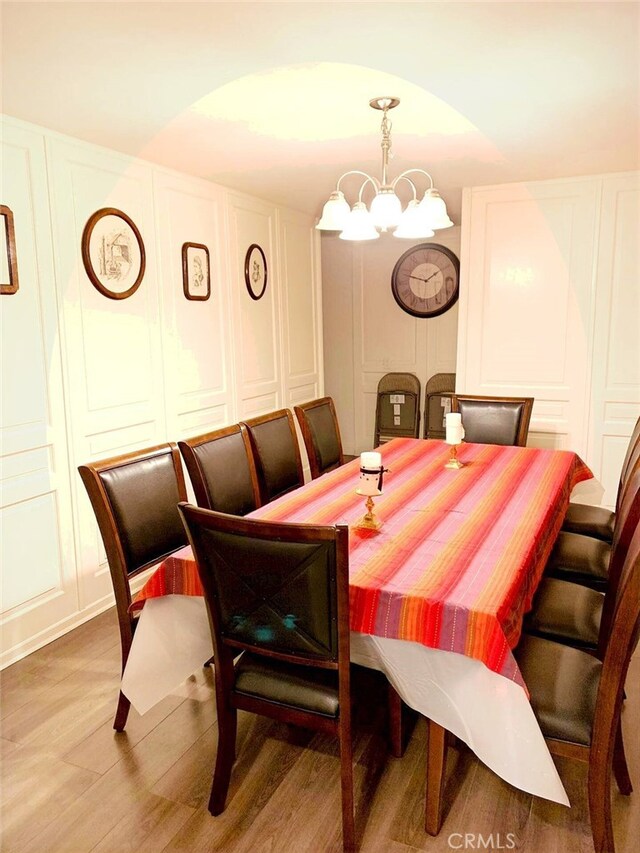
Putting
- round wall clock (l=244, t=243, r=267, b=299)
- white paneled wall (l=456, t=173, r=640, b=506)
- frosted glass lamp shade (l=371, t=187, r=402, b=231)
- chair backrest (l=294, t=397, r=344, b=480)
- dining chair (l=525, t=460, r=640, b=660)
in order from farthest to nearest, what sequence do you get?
round wall clock (l=244, t=243, r=267, b=299), white paneled wall (l=456, t=173, r=640, b=506), chair backrest (l=294, t=397, r=344, b=480), frosted glass lamp shade (l=371, t=187, r=402, b=231), dining chair (l=525, t=460, r=640, b=660)

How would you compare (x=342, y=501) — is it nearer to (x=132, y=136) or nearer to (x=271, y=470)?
(x=271, y=470)

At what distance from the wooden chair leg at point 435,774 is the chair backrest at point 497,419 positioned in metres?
2.04

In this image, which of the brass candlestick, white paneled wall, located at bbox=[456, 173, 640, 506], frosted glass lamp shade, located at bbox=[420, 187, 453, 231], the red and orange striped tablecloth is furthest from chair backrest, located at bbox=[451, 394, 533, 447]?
frosted glass lamp shade, located at bbox=[420, 187, 453, 231]

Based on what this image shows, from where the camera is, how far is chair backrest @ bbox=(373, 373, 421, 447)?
5512 mm

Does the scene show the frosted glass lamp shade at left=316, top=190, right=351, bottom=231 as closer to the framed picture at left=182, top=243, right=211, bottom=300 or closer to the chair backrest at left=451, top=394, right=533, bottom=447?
the framed picture at left=182, top=243, right=211, bottom=300

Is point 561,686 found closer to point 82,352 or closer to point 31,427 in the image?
point 31,427

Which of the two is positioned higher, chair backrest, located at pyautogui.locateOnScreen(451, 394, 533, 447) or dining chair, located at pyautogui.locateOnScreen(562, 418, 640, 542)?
chair backrest, located at pyautogui.locateOnScreen(451, 394, 533, 447)

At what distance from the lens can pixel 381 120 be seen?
2.48 metres

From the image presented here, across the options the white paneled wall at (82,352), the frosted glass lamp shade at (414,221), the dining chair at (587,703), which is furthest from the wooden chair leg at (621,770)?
the white paneled wall at (82,352)

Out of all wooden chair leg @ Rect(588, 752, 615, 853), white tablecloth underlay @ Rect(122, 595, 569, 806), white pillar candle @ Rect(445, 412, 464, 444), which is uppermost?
white pillar candle @ Rect(445, 412, 464, 444)

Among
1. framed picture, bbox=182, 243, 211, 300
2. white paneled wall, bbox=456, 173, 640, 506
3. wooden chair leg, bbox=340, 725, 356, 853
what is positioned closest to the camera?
wooden chair leg, bbox=340, 725, 356, 853

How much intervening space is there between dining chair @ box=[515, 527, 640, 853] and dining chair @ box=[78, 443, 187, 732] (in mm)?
1207

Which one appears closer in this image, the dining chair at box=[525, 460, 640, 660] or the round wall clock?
the dining chair at box=[525, 460, 640, 660]

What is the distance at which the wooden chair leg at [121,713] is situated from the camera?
2.00 m
